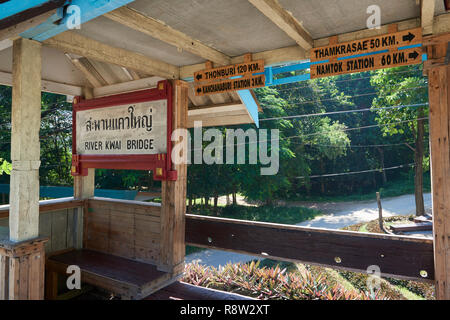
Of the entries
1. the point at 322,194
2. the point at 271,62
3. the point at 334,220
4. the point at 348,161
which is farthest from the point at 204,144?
the point at 348,161

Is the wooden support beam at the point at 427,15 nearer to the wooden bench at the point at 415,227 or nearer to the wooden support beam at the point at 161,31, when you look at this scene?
the wooden support beam at the point at 161,31

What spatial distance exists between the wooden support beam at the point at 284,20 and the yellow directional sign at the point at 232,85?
0.83 m

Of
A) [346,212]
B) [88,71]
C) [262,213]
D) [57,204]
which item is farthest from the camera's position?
[346,212]

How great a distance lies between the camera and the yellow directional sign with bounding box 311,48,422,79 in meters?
3.50

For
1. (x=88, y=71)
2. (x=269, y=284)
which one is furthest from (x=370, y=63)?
(x=88, y=71)

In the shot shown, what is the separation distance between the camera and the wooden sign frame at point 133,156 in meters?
4.96

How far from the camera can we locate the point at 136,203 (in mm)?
5559

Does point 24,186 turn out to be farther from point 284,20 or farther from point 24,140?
point 284,20

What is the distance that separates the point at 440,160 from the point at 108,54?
432 cm

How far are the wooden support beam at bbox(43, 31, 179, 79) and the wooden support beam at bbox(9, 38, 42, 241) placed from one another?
1.21 feet

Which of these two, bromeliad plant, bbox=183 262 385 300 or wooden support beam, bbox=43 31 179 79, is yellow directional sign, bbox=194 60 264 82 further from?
bromeliad plant, bbox=183 262 385 300

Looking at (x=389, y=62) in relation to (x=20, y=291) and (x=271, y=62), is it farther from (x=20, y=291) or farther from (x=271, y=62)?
(x=20, y=291)

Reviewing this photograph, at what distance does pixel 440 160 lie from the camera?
3404 mm


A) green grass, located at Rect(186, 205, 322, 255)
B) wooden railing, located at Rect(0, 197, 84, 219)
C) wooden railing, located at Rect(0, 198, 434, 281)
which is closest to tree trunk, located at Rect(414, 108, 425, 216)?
green grass, located at Rect(186, 205, 322, 255)
